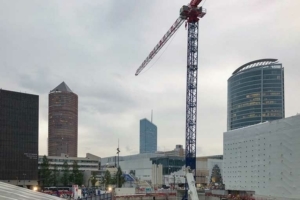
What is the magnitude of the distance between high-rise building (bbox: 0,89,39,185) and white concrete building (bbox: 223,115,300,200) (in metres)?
58.1

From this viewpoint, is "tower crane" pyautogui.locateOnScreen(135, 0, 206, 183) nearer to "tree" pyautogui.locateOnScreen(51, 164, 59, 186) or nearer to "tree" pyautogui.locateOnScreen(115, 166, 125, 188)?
"tree" pyautogui.locateOnScreen(115, 166, 125, 188)

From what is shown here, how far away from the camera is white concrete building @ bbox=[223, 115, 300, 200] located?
207ft

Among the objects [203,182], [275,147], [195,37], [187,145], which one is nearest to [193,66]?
[195,37]

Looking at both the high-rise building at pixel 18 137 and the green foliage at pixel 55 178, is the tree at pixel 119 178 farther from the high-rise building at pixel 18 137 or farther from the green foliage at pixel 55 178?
the high-rise building at pixel 18 137

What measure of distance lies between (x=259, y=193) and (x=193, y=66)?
30088mm

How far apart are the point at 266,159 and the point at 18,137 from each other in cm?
7349

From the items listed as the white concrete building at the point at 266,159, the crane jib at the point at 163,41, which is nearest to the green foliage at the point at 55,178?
the crane jib at the point at 163,41

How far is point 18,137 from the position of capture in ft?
366

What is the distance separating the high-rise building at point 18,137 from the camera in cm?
10756

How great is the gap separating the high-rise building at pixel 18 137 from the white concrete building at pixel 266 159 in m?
58.1

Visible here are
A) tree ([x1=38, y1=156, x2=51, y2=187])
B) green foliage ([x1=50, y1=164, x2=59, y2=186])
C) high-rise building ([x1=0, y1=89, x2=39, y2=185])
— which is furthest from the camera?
green foliage ([x1=50, y1=164, x2=59, y2=186])

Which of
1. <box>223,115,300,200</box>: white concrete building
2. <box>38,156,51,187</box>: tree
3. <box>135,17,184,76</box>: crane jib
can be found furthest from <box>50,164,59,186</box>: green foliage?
<box>223,115,300,200</box>: white concrete building

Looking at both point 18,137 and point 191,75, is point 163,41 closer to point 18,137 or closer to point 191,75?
point 191,75

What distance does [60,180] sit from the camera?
12150cm
